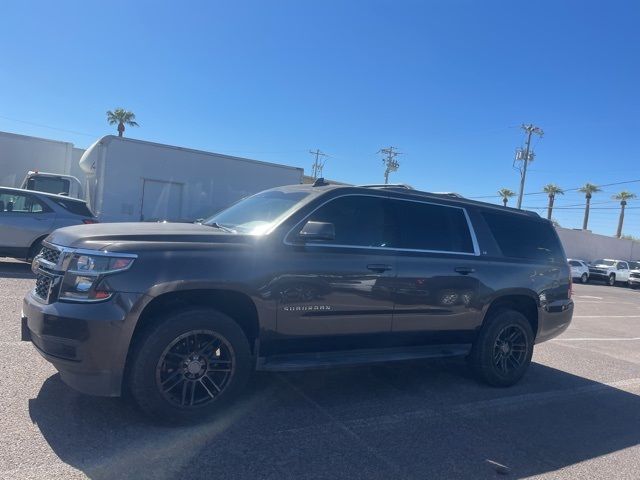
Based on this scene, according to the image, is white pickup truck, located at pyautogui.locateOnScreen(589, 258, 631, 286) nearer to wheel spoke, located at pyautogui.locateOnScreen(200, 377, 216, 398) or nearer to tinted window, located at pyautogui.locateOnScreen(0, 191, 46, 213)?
tinted window, located at pyautogui.locateOnScreen(0, 191, 46, 213)

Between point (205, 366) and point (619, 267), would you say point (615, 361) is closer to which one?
point (205, 366)

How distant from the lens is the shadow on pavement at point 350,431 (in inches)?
135

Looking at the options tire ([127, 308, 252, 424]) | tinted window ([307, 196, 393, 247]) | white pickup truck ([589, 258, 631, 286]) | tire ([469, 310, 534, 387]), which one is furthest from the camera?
white pickup truck ([589, 258, 631, 286])

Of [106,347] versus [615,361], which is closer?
[106,347]

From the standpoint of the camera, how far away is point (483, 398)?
5328 mm

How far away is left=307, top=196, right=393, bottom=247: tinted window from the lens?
4656mm

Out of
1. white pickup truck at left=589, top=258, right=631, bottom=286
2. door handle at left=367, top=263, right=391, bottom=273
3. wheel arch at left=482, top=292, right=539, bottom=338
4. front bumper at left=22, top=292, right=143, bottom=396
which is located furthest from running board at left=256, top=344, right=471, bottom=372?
white pickup truck at left=589, top=258, right=631, bottom=286

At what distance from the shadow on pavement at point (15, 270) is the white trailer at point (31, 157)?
5.47 metres

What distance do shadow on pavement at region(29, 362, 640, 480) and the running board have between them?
41cm

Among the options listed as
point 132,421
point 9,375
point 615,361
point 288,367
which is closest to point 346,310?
point 288,367

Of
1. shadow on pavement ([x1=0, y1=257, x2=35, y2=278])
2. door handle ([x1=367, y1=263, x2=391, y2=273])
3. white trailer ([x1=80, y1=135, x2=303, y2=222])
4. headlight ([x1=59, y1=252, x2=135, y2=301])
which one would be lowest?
shadow on pavement ([x1=0, y1=257, x2=35, y2=278])

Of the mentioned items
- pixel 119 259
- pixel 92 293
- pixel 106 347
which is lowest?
pixel 106 347

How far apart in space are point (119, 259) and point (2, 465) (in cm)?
140

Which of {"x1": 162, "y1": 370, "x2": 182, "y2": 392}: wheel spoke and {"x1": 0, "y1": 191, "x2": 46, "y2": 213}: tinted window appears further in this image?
{"x1": 0, "y1": 191, "x2": 46, "y2": 213}: tinted window
